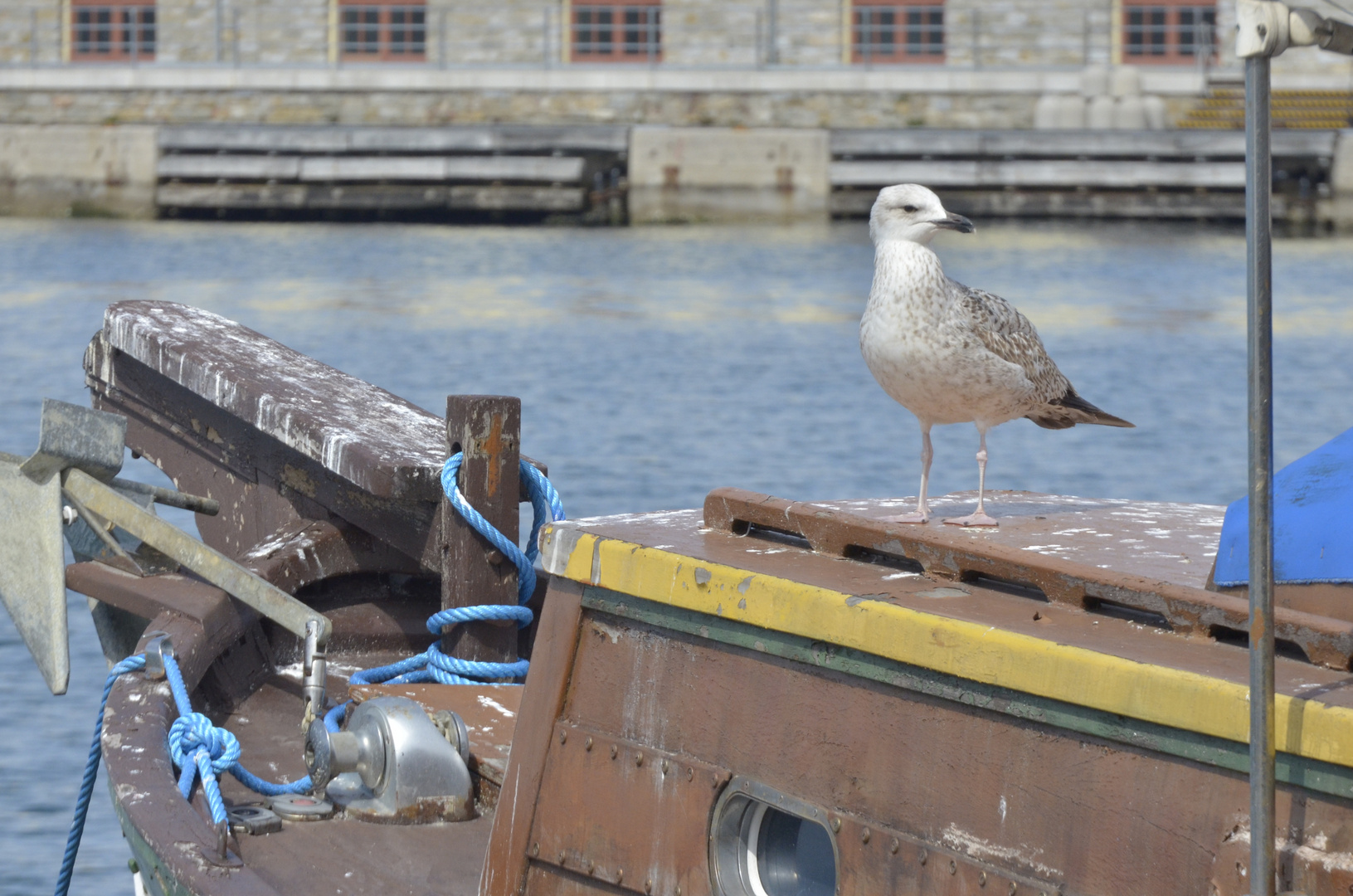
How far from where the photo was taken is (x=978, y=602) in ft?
8.96

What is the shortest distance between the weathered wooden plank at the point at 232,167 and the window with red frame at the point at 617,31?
8227mm

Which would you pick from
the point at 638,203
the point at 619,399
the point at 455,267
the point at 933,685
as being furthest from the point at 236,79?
the point at 933,685

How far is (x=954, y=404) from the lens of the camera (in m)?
3.74

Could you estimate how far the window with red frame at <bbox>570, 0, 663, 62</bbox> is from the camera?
1367 inches

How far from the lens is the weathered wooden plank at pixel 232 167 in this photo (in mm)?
29000

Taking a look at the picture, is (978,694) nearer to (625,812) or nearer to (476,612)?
(625,812)

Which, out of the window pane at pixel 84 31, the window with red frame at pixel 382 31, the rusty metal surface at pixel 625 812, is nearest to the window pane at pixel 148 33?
the window pane at pixel 84 31

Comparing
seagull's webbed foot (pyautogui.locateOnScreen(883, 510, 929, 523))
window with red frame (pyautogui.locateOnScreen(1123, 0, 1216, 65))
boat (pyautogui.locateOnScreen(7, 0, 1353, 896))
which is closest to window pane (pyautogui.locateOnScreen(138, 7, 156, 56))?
window with red frame (pyautogui.locateOnScreen(1123, 0, 1216, 65))

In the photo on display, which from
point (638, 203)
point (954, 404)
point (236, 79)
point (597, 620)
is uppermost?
point (236, 79)

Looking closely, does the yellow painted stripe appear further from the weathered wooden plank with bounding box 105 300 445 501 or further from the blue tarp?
the weathered wooden plank with bounding box 105 300 445 501

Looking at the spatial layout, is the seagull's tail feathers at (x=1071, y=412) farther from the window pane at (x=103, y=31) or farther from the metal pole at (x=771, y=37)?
the window pane at (x=103, y=31)

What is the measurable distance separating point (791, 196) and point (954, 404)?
25.3m

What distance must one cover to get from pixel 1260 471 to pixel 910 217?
177 cm

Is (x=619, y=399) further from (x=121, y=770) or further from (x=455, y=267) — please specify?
(x=121, y=770)
